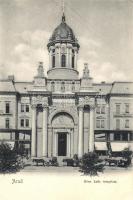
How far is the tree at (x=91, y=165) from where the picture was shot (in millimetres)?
14688

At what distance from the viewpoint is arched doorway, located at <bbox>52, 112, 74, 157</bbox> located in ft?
86.6

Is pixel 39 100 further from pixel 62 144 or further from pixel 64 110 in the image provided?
pixel 62 144

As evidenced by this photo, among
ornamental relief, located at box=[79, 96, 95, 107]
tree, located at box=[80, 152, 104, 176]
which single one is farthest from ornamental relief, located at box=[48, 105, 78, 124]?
tree, located at box=[80, 152, 104, 176]

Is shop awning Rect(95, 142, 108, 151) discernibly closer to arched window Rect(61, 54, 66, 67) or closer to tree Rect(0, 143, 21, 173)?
arched window Rect(61, 54, 66, 67)

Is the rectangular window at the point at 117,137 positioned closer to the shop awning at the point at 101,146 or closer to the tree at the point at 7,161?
the shop awning at the point at 101,146

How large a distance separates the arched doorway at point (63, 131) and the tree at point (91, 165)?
34.2 feet

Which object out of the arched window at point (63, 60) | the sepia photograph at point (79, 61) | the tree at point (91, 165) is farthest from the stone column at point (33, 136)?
the tree at point (91, 165)

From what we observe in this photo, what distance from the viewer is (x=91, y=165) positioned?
15039mm

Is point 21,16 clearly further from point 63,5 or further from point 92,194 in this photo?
point 92,194

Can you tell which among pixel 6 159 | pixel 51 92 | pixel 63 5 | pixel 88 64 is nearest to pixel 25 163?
pixel 6 159

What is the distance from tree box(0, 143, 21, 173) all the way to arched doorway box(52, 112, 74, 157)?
1106 centimetres

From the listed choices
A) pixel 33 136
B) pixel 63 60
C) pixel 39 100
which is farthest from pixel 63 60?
pixel 33 136

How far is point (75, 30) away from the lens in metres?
16.0

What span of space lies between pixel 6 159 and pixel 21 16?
5.03 m
